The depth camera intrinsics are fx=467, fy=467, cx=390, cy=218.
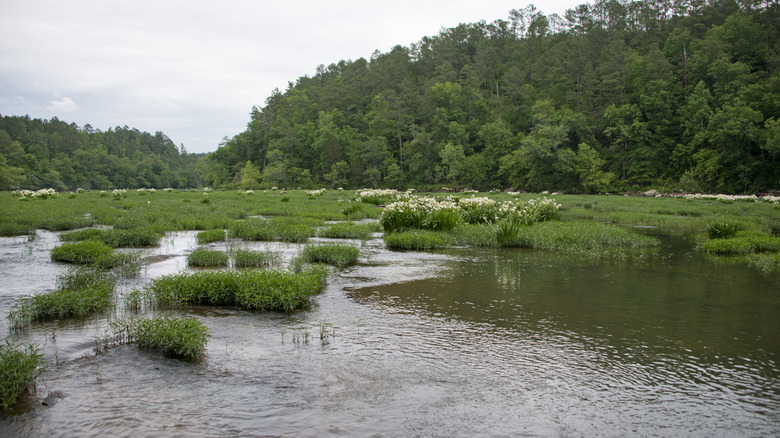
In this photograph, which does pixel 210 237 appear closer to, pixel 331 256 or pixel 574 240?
pixel 331 256

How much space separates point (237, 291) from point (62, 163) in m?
139

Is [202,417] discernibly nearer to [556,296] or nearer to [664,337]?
[664,337]

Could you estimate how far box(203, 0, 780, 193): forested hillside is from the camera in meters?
68.6

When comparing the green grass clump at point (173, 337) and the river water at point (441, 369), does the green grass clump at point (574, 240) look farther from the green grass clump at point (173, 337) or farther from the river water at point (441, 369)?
the green grass clump at point (173, 337)

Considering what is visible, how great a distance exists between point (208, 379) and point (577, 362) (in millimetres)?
Result: 5491

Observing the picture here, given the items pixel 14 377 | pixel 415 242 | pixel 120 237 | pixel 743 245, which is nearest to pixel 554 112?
pixel 743 245

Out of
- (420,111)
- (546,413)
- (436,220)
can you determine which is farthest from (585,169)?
(546,413)

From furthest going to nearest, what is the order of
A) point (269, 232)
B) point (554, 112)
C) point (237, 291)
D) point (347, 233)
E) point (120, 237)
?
point (554, 112)
point (347, 233)
point (269, 232)
point (120, 237)
point (237, 291)

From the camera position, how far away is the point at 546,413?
5750mm

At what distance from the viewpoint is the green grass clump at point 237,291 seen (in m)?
9.73

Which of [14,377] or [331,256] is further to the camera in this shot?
[331,256]

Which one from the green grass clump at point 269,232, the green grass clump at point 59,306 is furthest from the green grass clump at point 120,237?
the green grass clump at point 59,306

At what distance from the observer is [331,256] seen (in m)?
15.1

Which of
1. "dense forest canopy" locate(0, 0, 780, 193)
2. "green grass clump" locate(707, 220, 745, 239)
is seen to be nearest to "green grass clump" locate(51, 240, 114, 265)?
"green grass clump" locate(707, 220, 745, 239)
